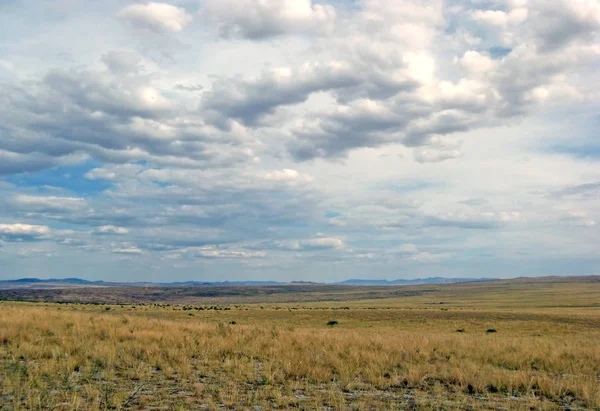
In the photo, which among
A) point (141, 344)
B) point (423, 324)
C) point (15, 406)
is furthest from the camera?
point (423, 324)

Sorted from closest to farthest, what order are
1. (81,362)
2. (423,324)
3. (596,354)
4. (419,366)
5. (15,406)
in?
(15,406) → (81,362) → (419,366) → (596,354) → (423,324)

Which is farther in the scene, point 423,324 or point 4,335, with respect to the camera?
point 423,324

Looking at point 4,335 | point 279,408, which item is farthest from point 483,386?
point 4,335

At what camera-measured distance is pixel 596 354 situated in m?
18.3

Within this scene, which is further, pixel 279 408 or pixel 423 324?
pixel 423 324

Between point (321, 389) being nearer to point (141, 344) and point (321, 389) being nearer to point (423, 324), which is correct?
point (141, 344)

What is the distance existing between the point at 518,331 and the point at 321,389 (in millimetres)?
30327

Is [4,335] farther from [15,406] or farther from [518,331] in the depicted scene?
[518,331]

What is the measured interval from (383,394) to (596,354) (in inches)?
461

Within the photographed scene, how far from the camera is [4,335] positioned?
1692 cm

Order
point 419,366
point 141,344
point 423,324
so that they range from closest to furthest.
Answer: point 419,366, point 141,344, point 423,324

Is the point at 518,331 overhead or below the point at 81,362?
below

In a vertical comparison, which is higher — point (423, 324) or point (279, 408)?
point (279, 408)

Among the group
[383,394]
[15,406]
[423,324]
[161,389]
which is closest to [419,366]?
[383,394]
